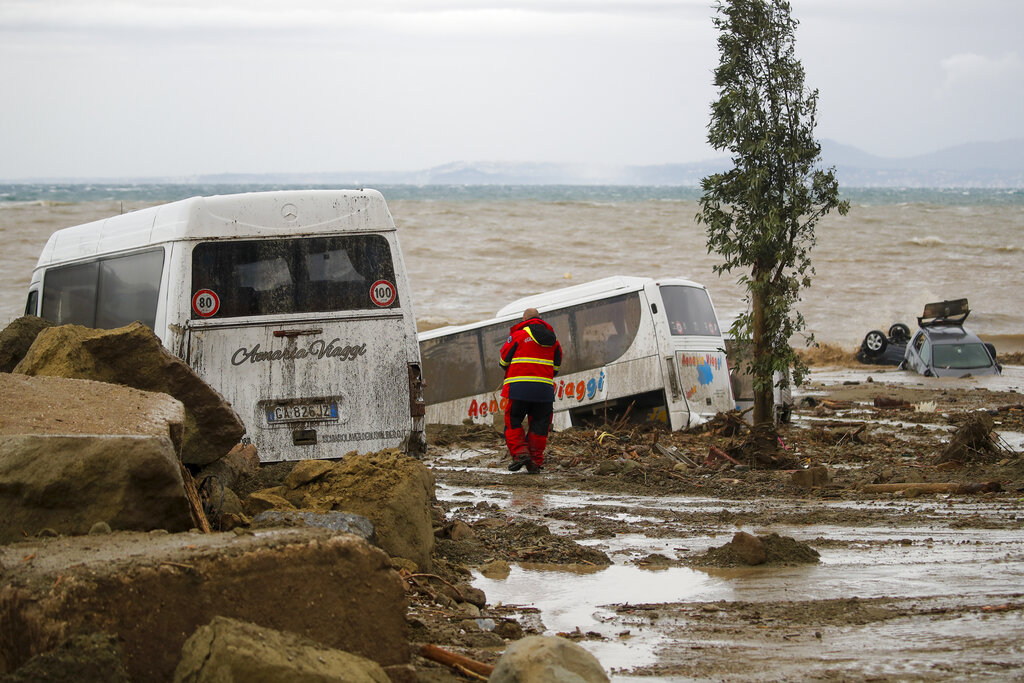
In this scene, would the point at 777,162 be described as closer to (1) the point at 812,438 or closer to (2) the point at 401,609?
(1) the point at 812,438

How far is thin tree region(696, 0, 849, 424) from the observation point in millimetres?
13328

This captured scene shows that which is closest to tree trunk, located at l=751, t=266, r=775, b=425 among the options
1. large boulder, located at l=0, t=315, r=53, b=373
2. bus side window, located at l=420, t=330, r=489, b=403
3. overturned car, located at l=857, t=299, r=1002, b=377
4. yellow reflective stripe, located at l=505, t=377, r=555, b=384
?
yellow reflective stripe, located at l=505, t=377, r=555, b=384

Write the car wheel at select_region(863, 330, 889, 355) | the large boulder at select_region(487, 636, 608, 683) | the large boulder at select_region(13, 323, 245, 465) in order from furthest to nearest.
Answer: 1. the car wheel at select_region(863, 330, 889, 355)
2. the large boulder at select_region(13, 323, 245, 465)
3. the large boulder at select_region(487, 636, 608, 683)

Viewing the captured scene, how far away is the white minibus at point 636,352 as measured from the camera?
1583 centimetres

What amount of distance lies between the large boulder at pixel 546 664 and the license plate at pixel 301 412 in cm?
519

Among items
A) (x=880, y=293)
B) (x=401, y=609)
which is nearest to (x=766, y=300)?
(x=401, y=609)

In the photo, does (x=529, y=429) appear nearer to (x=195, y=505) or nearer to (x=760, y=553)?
(x=760, y=553)

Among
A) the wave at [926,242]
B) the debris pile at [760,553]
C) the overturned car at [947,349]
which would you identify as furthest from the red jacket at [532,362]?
the wave at [926,242]

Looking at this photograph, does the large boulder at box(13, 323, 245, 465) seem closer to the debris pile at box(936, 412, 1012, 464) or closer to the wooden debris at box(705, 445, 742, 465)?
the wooden debris at box(705, 445, 742, 465)

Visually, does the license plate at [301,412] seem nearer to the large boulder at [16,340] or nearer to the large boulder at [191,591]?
the large boulder at [16,340]

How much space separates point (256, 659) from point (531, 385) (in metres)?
8.63

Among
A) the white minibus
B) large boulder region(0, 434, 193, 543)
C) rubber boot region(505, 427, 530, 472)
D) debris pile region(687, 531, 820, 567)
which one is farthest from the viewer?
the white minibus

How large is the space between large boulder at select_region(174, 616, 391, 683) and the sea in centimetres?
2999

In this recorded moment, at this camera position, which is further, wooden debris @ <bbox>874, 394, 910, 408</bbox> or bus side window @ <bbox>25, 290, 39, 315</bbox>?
wooden debris @ <bbox>874, 394, 910, 408</bbox>
